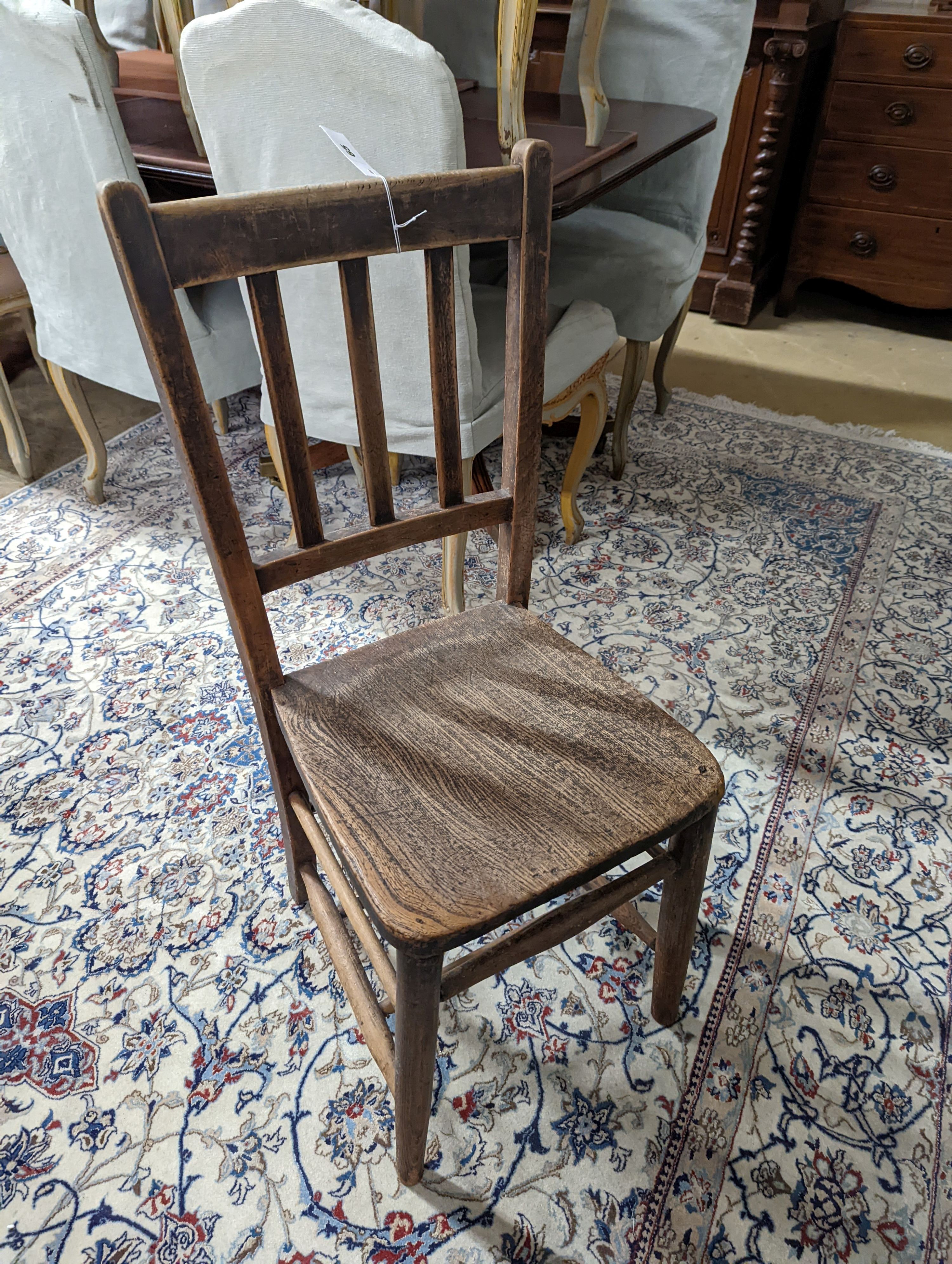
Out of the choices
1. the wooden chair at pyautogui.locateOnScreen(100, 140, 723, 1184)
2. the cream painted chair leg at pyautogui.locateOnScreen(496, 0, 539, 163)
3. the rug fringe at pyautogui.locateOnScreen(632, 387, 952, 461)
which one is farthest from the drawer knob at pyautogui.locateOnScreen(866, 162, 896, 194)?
the wooden chair at pyautogui.locateOnScreen(100, 140, 723, 1184)

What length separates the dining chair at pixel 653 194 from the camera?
1917 millimetres

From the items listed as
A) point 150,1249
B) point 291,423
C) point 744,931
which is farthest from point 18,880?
point 744,931

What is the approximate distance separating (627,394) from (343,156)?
3.79 feet

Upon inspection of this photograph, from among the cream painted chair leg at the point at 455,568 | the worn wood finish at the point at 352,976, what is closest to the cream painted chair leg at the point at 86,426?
the cream painted chair leg at the point at 455,568

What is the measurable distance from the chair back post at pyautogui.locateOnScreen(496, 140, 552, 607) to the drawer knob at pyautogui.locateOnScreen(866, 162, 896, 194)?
93.6 inches

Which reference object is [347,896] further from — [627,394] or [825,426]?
[825,426]

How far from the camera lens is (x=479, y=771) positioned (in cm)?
87

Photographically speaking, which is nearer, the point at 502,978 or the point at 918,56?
the point at 502,978

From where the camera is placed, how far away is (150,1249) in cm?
93

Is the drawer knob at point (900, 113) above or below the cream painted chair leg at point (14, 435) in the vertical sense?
above

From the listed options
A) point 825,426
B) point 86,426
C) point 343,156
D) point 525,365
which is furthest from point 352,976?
point 825,426

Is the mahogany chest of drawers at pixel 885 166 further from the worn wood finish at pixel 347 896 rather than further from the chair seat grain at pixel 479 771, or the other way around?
the worn wood finish at pixel 347 896

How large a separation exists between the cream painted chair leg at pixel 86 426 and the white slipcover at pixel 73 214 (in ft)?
0.19

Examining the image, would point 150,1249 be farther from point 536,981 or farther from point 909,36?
point 909,36
